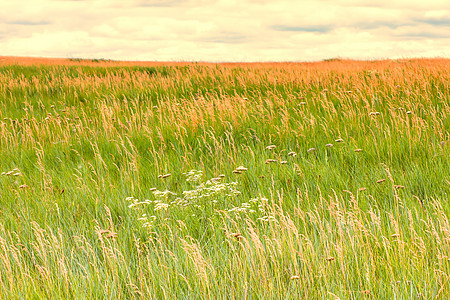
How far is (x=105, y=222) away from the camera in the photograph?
3.41 m

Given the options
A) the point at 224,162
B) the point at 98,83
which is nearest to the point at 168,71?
the point at 98,83

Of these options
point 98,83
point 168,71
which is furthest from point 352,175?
point 168,71

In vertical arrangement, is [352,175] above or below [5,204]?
above

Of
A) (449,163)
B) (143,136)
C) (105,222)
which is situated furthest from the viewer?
(143,136)

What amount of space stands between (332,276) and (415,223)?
115 cm

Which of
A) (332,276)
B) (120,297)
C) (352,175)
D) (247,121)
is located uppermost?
(247,121)

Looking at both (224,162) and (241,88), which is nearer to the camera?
(224,162)

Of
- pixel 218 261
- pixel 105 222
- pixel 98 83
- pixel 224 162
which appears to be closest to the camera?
pixel 218 261

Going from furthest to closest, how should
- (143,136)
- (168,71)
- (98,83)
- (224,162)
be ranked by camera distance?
(168,71) → (98,83) → (143,136) → (224,162)

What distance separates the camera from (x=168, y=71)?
1591 cm

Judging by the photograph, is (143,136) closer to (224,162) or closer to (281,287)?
(224,162)

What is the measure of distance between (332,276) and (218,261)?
756 millimetres

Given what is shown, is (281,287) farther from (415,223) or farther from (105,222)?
(105,222)

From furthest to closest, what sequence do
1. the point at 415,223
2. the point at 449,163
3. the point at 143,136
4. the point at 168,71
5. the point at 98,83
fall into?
the point at 168,71, the point at 98,83, the point at 143,136, the point at 449,163, the point at 415,223
